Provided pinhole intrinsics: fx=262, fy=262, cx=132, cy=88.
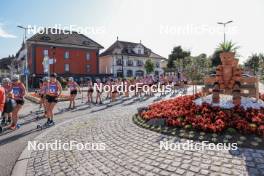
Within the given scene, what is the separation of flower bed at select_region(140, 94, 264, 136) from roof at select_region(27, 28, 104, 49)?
42.7 m

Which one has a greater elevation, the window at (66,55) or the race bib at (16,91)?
the window at (66,55)

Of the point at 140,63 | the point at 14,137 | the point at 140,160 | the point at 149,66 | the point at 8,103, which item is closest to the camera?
the point at 140,160

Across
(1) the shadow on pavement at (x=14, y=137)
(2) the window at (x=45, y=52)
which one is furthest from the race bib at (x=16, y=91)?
(2) the window at (x=45, y=52)

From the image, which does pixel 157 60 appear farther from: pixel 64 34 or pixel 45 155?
pixel 45 155

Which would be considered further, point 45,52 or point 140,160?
point 45,52

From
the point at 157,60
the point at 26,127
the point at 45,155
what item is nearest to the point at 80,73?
the point at 157,60

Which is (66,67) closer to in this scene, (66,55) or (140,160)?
(66,55)

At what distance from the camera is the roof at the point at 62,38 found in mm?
47438

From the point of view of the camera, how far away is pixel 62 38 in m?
50.8

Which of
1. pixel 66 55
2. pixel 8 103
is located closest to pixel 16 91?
pixel 8 103

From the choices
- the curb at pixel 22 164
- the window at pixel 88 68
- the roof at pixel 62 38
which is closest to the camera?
the curb at pixel 22 164

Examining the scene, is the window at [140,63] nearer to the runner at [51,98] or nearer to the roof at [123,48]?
the roof at [123,48]

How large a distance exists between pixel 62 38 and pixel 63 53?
3.01m

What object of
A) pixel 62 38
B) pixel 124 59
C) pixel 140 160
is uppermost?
pixel 62 38
